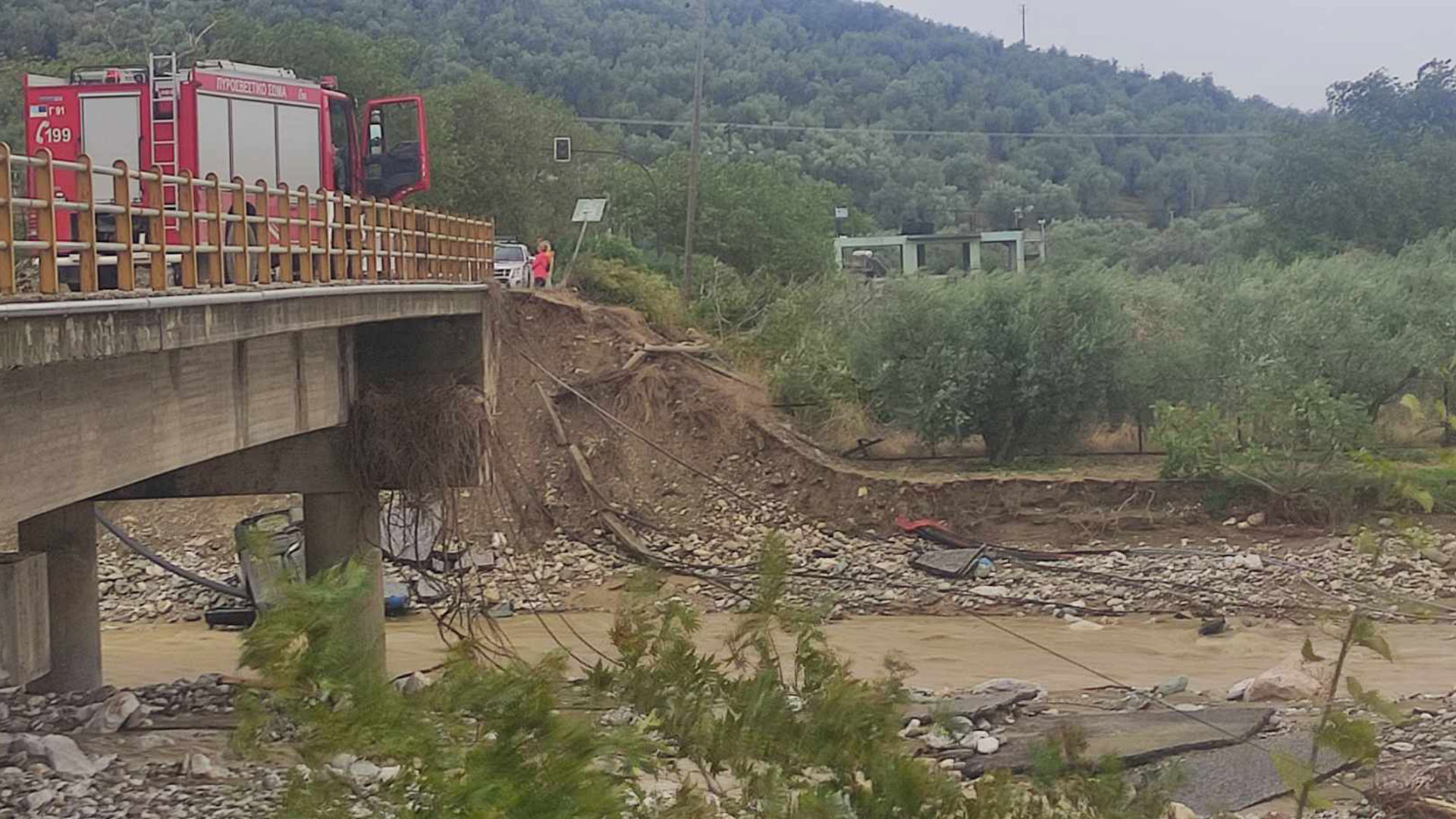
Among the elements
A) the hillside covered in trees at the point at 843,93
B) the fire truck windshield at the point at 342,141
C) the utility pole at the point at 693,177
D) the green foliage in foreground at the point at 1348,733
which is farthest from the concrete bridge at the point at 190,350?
the hillside covered in trees at the point at 843,93

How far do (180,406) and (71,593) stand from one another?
652 cm

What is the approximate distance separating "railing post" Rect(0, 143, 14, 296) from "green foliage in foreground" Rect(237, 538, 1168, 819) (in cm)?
430

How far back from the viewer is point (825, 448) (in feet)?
111

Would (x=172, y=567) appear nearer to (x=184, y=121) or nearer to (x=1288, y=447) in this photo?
(x=184, y=121)

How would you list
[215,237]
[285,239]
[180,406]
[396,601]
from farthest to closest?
[396,601] → [285,239] → [180,406] → [215,237]

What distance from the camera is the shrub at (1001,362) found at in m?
32.9

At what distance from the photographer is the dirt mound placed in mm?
31422

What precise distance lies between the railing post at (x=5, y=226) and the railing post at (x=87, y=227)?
2.18ft

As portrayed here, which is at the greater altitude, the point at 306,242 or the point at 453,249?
the point at 453,249

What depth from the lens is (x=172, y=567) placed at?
92.4ft

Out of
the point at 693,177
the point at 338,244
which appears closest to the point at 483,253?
the point at 338,244

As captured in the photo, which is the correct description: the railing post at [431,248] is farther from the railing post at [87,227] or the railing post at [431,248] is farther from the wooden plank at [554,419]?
the wooden plank at [554,419]

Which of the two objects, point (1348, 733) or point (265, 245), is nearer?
point (1348, 733)

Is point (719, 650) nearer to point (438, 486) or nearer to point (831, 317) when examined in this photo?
point (438, 486)
